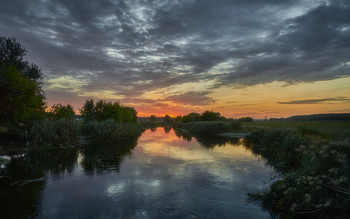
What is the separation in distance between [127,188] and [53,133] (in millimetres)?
15549

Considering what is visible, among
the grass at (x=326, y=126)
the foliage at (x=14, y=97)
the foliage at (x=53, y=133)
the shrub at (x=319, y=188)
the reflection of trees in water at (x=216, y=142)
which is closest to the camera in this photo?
the shrub at (x=319, y=188)

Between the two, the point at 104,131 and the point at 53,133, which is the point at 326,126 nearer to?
the point at 104,131

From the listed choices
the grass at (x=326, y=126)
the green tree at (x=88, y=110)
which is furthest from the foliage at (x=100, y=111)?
the grass at (x=326, y=126)

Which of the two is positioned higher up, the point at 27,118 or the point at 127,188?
the point at 27,118

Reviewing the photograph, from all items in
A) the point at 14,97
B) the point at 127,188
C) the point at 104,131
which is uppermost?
the point at 14,97

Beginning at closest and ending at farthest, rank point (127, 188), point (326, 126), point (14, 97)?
point (127, 188) < point (14, 97) < point (326, 126)

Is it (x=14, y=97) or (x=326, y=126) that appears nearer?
(x=14, y=97)

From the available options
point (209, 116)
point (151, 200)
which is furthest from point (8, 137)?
point (209, 116)

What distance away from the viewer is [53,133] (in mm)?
21531

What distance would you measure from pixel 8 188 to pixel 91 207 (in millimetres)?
4827

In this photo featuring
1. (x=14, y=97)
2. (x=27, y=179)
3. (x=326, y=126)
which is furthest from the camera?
(x=326, y=126)

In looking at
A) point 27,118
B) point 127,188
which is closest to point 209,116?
point 27,118

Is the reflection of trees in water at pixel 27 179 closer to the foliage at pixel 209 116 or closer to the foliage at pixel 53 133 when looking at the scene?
the foliage at pixel 53 133

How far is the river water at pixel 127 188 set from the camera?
7.41 meters
